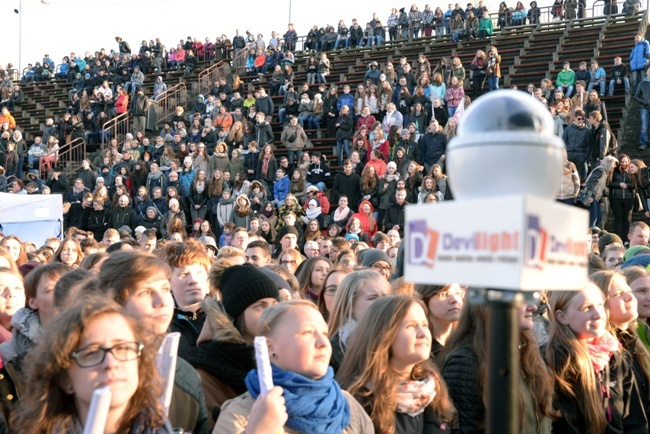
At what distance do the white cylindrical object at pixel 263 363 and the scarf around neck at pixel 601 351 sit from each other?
2.38 m

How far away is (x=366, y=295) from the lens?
191 inches

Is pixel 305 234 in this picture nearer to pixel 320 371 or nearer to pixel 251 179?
pixel 251 179

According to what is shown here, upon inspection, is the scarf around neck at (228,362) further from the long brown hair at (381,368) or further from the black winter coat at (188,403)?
the long brown hair at (381,368)

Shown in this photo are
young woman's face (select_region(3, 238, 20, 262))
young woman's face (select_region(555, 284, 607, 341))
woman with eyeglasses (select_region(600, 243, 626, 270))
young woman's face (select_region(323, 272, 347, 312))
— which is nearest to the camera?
A: young woman's face (select_region(555, 284, 607, 341))

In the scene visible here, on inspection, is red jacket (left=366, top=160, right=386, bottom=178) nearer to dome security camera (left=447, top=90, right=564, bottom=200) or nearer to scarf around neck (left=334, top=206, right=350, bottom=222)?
scarf around neck (left=334, top=206, right=350, bottom=222)

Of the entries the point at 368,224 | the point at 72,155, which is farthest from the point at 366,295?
the point at 72,155

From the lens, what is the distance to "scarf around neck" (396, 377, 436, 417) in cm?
384

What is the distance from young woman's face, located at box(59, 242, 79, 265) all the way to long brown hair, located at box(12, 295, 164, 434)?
506 centimetres

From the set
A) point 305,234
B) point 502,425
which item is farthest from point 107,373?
point 305,234

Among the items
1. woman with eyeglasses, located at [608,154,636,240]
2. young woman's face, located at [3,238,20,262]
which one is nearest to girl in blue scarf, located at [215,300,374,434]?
young woman's face, located at [3,238,20,262]

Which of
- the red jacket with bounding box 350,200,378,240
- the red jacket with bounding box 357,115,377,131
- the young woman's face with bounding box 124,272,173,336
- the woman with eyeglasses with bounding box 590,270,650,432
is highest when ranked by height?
the red jacket with bounding box 357,115,377,131

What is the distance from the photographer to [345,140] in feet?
67.4

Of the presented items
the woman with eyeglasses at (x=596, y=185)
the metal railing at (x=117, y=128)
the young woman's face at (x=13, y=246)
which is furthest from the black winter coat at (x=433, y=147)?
the metal railing at (x=117, y=128)

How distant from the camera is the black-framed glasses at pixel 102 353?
8.70 feet
